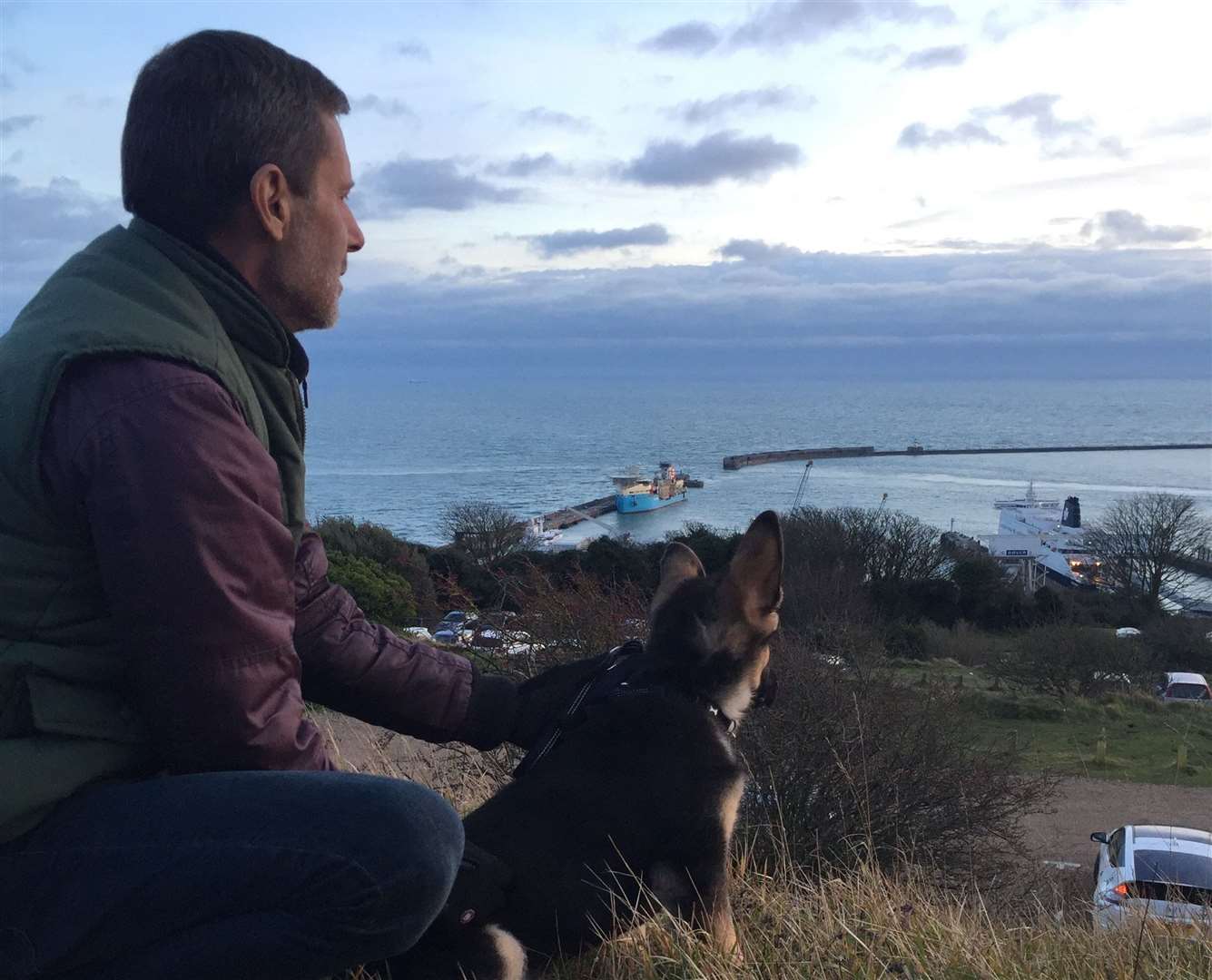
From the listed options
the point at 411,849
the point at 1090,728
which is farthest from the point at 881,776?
the point at 1090,728

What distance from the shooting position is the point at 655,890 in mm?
3287

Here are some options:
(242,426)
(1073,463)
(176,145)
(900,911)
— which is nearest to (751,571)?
(900,911)

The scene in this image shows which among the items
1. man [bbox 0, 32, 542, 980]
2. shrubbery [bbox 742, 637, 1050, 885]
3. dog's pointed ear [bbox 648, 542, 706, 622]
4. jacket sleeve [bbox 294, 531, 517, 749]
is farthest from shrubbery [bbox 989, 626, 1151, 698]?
man [bbox 0, 32, 542, 980]

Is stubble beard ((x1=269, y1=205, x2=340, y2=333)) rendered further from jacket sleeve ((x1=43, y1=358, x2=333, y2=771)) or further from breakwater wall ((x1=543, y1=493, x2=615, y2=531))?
breakwater wall ((x1=543, y1=493, x2=615, y2=531))

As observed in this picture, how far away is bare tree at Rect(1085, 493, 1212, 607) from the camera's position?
52.6 meters

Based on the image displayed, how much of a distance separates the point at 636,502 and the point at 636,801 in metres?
58.0

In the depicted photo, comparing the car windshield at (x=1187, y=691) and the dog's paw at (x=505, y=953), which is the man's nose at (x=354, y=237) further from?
the car windshield at (x=1187, y=691)

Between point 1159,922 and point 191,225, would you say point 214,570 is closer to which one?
point 191,225

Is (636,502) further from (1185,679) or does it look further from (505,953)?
(505,953)

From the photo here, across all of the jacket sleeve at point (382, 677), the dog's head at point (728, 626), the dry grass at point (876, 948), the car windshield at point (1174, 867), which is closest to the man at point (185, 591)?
the jacket sleeve at point (382, 677)

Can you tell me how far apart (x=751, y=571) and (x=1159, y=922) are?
2.03 m

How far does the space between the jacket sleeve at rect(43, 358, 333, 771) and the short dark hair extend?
0.56 meters

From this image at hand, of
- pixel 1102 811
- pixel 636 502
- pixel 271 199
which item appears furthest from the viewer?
pixel 636 502

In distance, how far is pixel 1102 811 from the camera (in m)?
19.6
